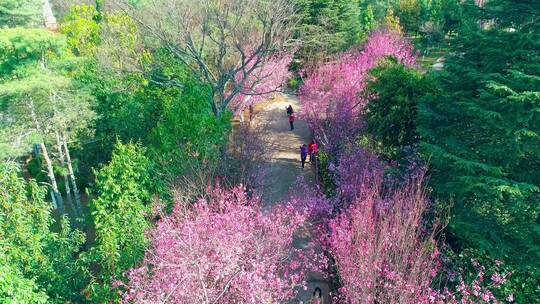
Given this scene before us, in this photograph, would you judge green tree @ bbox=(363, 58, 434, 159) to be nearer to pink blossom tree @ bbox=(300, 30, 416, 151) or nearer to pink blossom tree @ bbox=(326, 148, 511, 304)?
pink blossom tree @ bbox=(300, 30, 416, 151)

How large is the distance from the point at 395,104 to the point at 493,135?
11.5 ft

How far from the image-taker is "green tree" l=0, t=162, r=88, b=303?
745cm

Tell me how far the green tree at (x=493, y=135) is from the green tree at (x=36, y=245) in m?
8.93

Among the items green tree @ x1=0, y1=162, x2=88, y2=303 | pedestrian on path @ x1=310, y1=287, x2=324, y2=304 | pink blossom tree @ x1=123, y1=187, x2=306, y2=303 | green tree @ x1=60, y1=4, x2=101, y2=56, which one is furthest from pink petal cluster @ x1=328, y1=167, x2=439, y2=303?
green tree @ x1=60, y1=4, x2=101, y2=56

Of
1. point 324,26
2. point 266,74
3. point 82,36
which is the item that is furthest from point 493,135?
point 82,36

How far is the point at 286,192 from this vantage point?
1436cm

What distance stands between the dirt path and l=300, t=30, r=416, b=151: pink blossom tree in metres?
1.81

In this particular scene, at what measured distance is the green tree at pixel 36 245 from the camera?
7452mm

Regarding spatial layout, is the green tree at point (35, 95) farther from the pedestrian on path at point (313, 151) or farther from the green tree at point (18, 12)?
the pedestrian on path at point (313, 151)

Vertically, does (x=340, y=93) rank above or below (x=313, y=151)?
above

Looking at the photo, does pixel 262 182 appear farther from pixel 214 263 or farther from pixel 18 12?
pixel 18 12

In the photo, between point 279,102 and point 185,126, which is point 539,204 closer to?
point 185,126

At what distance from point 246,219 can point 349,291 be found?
10.8ft

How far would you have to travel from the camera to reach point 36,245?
25.1ft
